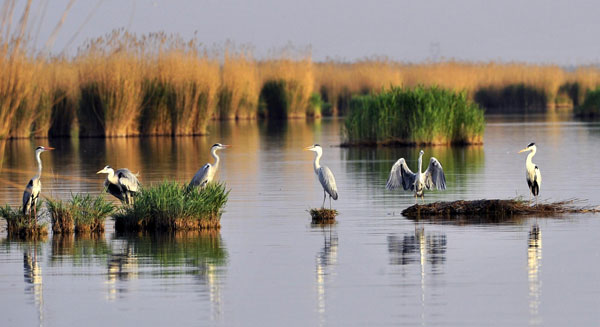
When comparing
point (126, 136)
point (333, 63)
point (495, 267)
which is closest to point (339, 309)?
point (495, 267)

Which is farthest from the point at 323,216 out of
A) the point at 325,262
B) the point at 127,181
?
the point at 325,262

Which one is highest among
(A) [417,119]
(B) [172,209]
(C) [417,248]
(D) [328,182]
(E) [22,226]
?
(A) [417,119]

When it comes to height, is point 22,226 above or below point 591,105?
below

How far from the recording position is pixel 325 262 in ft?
33.6

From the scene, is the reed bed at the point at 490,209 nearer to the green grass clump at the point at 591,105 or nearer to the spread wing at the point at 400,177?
the spread wing at the point at 400,177

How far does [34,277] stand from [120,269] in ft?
2.57

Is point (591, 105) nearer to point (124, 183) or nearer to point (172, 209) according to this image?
point (124, 183)

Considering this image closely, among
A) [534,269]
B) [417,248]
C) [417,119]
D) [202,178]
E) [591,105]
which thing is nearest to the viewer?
[534,269]

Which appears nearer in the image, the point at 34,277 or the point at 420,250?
the point at 34,277

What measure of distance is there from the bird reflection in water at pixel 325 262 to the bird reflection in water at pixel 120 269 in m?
1.61

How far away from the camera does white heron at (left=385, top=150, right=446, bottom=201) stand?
549 inches

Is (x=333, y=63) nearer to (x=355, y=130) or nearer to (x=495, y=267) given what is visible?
(x=355, y=130)

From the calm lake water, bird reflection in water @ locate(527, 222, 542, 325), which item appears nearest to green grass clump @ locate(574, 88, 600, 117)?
the calm lake water

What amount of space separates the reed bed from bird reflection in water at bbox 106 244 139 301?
4.15 meters
